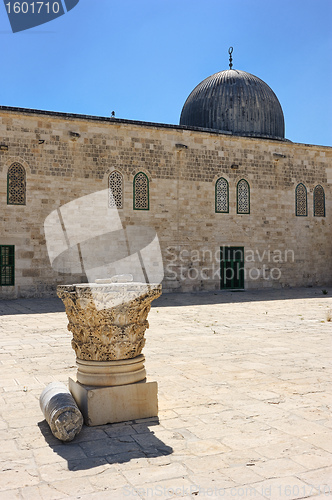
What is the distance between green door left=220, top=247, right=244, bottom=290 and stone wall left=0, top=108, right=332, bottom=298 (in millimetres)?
224

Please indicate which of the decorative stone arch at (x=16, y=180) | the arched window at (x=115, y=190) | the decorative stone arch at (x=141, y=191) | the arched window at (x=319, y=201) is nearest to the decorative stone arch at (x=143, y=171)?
the decorative stone arch at (x=141, y=191)

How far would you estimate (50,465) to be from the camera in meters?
3.02

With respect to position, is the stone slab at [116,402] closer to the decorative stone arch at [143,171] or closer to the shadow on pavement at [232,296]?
the shadow on pavement at [232,296]

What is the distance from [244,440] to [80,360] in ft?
4.89

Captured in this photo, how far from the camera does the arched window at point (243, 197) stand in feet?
56.4

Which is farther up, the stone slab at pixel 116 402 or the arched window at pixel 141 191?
the arched window at pixel 141 191

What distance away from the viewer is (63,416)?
347 centimetres

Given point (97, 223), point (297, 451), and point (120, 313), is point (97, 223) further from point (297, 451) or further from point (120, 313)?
point (297, 451)

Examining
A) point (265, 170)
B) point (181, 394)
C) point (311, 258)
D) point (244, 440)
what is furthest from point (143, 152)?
point (244, 440)

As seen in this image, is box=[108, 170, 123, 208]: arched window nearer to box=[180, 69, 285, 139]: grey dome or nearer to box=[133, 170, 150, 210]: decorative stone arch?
box=[133, 170, 150, 210]: decorative stone arch

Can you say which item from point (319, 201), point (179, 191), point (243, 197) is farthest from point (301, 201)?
point (179, 191)

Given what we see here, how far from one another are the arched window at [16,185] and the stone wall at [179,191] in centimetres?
16

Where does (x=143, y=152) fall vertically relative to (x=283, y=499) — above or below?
above

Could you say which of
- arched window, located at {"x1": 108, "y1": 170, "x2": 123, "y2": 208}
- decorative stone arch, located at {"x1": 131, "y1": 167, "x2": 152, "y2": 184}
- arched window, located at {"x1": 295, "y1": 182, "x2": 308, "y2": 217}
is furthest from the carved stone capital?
arched window, located at {"x1": 295, "y1": 182, "x2": 308, "y2": 217}
